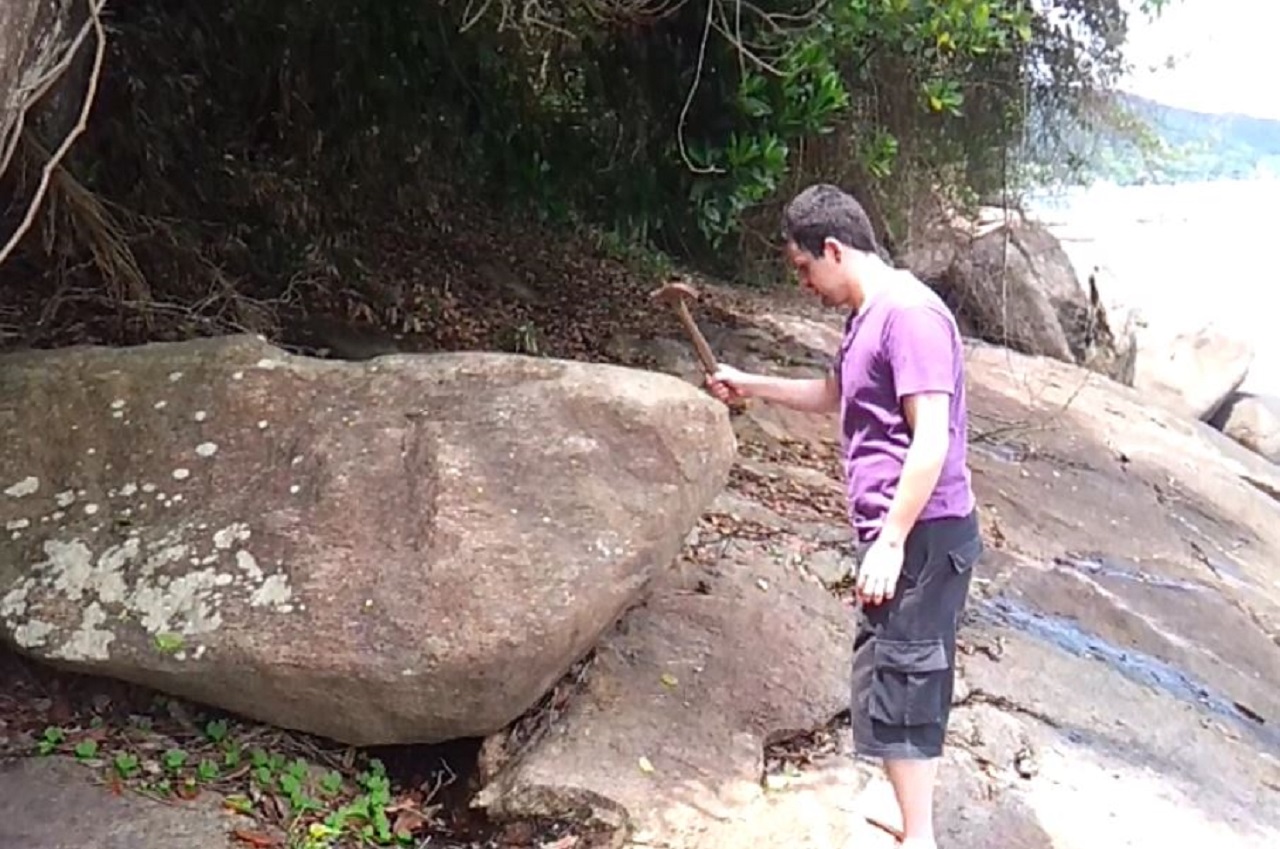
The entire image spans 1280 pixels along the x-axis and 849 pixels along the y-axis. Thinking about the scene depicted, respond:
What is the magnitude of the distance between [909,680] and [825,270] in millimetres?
906

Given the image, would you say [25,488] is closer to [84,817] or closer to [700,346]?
[84,817]

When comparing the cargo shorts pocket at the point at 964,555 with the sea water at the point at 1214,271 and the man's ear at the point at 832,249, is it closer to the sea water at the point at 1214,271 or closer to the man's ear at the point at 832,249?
the man's ear at the point at 832,249

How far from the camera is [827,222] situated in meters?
2.91

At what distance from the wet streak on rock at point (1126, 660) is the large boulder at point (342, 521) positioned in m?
1.73

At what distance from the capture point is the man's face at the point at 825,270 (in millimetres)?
2934

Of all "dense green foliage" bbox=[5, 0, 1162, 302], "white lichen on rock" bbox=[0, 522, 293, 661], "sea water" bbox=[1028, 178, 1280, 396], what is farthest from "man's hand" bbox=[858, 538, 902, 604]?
"sea water" bbox=[1028, 178, 1280, 396]

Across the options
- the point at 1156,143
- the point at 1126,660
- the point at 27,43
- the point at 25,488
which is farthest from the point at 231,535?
the point at 1156,143

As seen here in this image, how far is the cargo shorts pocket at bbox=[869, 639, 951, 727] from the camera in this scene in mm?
2943

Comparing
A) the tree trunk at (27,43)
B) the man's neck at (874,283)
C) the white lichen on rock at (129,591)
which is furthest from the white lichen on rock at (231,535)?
the man's neck at (874,283)

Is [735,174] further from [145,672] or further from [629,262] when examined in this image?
[145,672]

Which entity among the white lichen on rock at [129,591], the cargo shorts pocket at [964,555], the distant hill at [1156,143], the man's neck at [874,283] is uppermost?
the man's neck at [874,283]

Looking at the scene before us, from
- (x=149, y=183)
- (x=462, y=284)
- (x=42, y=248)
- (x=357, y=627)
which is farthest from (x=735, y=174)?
(x=357, y=627)

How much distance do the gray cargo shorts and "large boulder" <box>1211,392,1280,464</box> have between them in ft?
31.2

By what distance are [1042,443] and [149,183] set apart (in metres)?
4.81
